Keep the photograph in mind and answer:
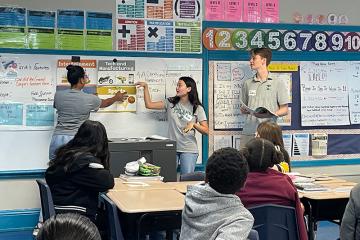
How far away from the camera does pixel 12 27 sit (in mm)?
5020

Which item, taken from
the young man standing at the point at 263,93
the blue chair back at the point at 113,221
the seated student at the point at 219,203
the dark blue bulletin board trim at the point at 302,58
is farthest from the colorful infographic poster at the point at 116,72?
the seated student at the point at 219,203

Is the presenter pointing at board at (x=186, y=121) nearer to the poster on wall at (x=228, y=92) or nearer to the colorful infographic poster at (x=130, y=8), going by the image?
the poster on wall at (x=228, y=92)

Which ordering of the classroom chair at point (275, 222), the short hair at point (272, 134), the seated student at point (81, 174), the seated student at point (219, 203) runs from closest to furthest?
1. the seated student at point (219, 203)
2. the classroom chair at point (275, 222)
3. the seated student at point (81, 174)
4. the short hair at point (272, 134)

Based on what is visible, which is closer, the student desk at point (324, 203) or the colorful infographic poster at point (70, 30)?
the student desk at point (324, 203)

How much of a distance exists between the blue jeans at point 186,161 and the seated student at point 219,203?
9.42 feet

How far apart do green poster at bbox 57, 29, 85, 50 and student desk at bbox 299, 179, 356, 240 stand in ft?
8.75

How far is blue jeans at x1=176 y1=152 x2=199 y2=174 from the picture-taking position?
5230 millimetres

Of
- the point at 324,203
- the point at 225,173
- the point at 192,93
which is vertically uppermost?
the point at 192,93

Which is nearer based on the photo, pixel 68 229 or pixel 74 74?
pixel 68 229

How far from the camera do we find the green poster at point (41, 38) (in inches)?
200

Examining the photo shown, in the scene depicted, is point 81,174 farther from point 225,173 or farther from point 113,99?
point 113,99

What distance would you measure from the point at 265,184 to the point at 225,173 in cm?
67

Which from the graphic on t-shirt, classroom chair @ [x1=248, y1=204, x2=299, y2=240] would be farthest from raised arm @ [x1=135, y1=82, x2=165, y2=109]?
classroom chair @ [x1=248, y1=204, x2=299, y2=240]

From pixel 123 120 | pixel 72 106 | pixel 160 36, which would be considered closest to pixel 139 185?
pixel 72 106
